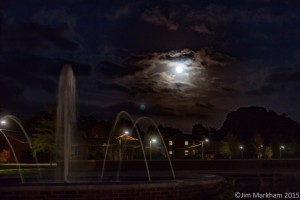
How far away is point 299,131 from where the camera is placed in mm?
97438

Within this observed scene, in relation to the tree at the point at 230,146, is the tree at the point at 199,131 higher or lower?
higher

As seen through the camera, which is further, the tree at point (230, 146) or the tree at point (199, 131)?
the tree at point (199, 131)

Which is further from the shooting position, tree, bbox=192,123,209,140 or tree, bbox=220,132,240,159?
tree, bbox=192,123,209,140

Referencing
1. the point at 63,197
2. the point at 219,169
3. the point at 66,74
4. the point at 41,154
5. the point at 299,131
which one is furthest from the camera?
the point at 299,131

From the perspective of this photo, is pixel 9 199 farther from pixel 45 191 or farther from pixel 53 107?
pixel 53 107

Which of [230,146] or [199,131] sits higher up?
[199,131]

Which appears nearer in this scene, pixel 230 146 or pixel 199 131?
pixel 230 146

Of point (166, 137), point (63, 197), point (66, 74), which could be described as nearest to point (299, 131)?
point (166, 137)

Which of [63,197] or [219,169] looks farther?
[219,169]

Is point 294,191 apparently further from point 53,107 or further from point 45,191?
point 53,107

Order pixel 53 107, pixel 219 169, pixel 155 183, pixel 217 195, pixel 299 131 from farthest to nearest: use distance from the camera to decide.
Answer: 1. pixel 299 131
2. pixel 53 107
3. pixel 219 169
4. pixel 217 195
5. pixel 155 183

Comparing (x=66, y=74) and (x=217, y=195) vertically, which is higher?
(x=66, y=74)

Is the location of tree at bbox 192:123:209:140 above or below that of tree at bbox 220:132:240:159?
above

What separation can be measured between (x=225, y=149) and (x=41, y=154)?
3400 centimetres
